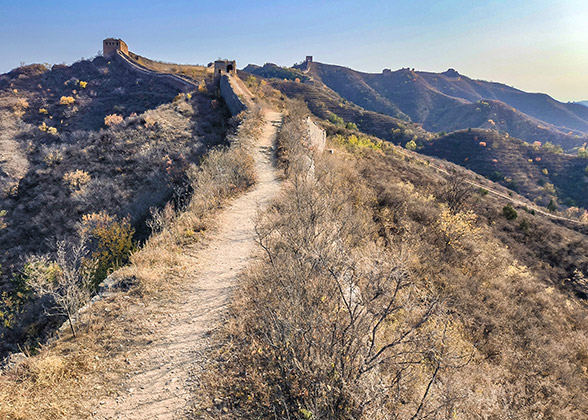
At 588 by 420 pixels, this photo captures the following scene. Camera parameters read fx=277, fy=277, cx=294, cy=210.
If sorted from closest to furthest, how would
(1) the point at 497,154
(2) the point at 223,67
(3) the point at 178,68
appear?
(2) the point at 223,67, (3) the point at 178,68, (1) the point at 497,154

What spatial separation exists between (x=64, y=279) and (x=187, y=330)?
11.5ft

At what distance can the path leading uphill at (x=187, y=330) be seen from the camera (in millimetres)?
4484

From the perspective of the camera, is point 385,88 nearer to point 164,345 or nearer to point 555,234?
point 555,234

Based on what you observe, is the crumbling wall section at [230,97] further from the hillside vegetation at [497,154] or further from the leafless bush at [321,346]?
the hillside vegetation at [497,154]

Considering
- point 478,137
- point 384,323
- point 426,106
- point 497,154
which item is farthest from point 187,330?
point 426,106

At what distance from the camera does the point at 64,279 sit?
680 cm

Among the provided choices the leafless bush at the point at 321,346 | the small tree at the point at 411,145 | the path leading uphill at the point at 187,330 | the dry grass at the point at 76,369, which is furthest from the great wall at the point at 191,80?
the small tree at the point at 411,145

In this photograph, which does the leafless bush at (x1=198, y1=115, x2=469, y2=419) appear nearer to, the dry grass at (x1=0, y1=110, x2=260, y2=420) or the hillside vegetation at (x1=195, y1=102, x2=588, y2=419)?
the hillside vegetation at (x1=195, y1=102, x2=588, y2=419)

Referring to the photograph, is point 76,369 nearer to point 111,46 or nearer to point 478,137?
point 111,46

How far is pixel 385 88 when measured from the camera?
189 m

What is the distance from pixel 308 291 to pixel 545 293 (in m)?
14.7

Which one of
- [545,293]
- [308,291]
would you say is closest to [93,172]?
[308,291]

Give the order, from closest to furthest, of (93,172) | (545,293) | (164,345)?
1. (164,345)
2. (545,293)
3. (93,172)

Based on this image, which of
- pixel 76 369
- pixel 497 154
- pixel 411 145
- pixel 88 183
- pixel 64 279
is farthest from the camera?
pixel 411 145
